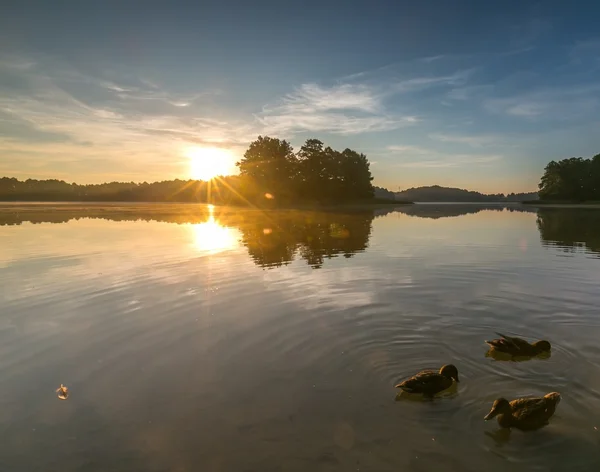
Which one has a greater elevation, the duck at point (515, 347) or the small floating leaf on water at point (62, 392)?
the duck at point (515, 347)

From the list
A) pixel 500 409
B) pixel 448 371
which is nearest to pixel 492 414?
pixel 500 409

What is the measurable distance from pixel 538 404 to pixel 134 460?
6798 mm

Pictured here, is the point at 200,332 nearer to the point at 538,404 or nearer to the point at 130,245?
the point at 538,404

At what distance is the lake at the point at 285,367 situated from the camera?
6125mm

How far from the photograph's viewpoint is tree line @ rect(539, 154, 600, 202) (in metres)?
141

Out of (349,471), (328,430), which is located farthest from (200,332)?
(349,471)

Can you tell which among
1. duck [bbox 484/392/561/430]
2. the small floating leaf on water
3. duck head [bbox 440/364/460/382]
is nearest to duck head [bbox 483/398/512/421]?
duck [bbox 484/392/561/430]

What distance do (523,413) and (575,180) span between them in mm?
171551

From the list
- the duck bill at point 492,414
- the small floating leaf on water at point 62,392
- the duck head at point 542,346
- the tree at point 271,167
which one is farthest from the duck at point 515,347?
the tree at point 271,167

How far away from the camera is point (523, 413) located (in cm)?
659

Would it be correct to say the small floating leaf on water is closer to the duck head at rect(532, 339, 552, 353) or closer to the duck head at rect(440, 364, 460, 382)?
the duck head at rect(440, 364, 460, 382)

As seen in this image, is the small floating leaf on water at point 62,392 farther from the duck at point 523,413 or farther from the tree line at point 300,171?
the tree line at point 300,171

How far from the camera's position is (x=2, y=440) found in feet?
21.5

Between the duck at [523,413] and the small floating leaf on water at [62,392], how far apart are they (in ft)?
26.8
